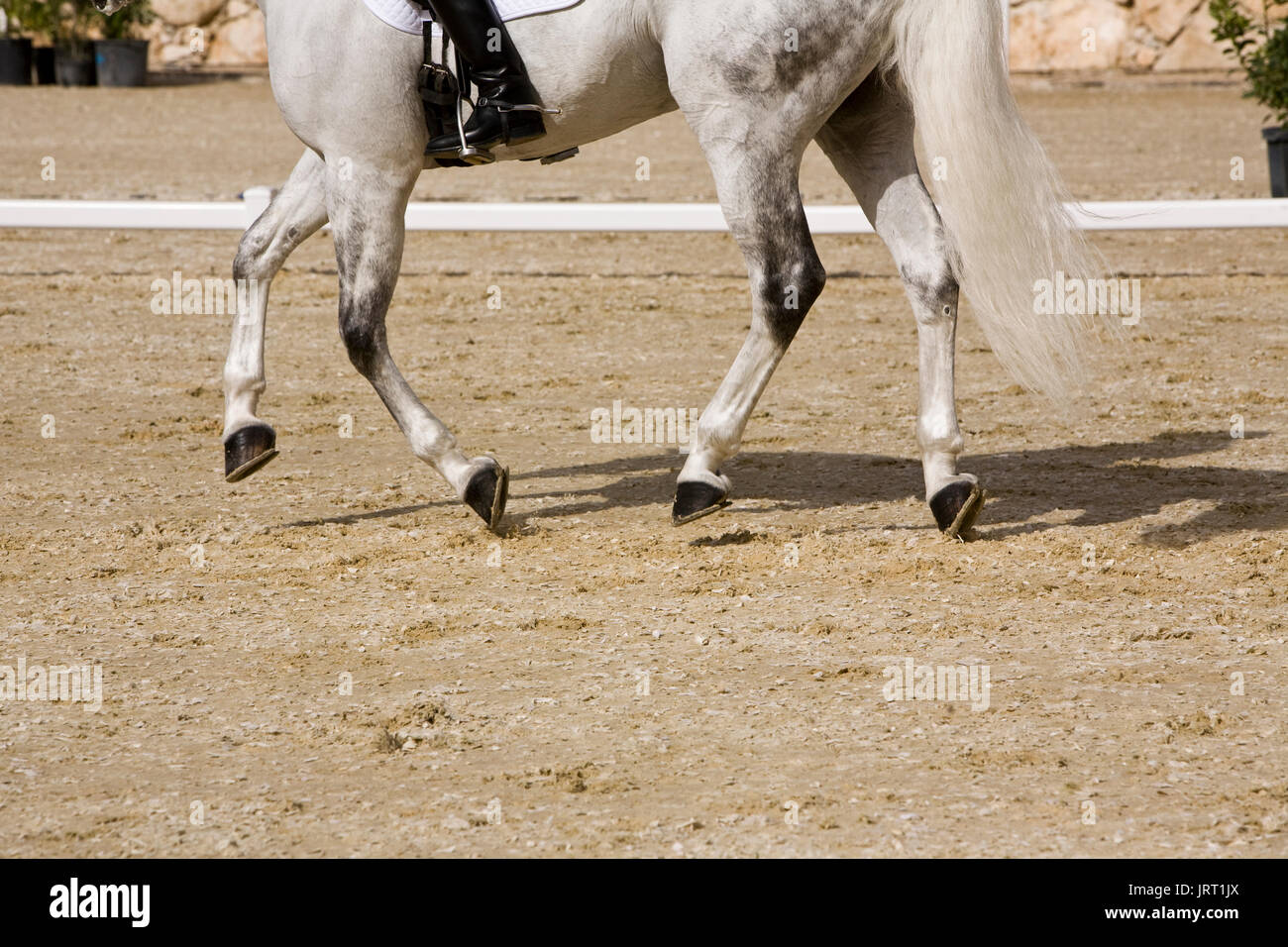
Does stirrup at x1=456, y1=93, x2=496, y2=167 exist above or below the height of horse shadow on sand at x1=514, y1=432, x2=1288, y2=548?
above

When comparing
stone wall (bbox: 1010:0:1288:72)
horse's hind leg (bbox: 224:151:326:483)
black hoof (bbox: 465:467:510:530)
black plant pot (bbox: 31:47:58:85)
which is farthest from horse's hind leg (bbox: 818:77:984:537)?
black plant pot (bbox: 31:47:58:85)

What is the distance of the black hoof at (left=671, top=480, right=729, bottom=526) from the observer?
14.9 feet

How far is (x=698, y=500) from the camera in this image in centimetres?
454

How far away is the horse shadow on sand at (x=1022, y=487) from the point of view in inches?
190

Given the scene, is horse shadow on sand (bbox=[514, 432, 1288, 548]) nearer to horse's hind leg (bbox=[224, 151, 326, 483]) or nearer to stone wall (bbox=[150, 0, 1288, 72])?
horse's hind leg (bbox=[224, 151, 326, 483])

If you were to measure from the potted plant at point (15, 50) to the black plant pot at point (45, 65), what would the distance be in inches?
8.8

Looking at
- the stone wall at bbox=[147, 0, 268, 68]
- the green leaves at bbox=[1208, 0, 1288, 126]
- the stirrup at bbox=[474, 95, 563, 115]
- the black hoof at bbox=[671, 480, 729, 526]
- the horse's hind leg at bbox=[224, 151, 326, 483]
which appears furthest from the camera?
the stone wall at bbox=[147, 0, 268, 68]

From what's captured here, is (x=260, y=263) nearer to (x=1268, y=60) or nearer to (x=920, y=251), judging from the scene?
(x=920, y=251)

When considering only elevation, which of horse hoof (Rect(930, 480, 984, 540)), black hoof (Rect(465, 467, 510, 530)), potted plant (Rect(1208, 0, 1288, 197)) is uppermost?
potted plant (Rect(1208, 0, 1288, 197))

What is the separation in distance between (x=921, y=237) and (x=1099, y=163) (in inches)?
412

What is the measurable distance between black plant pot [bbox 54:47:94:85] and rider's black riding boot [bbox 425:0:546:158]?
62.0ft

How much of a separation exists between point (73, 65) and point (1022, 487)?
758 inches

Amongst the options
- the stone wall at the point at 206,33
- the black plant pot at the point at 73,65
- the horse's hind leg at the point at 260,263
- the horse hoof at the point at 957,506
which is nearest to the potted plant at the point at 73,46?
the black plant pot at the point at 73,65

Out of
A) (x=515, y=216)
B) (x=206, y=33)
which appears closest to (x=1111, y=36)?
(x=206, y=33)
